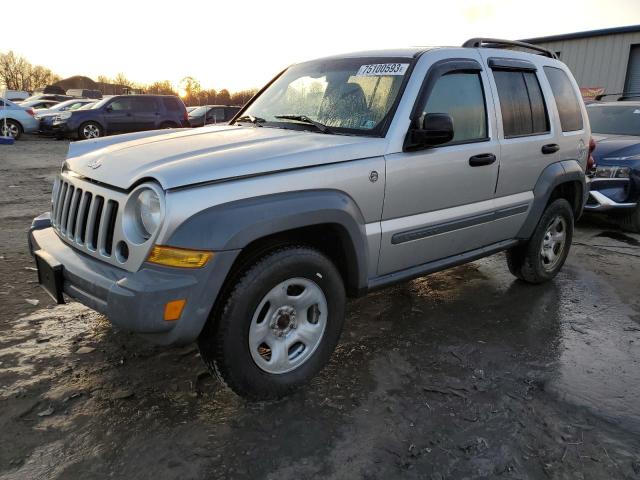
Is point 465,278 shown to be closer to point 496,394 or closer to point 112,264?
point 496,394

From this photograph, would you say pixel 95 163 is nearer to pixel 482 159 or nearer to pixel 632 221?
pixel 482 159

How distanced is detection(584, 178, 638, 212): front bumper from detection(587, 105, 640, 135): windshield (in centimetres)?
148

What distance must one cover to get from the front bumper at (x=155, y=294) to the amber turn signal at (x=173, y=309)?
0.05ft

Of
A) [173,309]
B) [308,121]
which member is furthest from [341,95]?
[173,309]

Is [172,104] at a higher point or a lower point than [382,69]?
lower

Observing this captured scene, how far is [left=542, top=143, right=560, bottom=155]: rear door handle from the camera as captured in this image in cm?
412

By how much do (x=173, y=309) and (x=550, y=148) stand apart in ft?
10.9

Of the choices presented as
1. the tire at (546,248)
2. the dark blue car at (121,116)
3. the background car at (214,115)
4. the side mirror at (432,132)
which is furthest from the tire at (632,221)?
the background car at (214,115)

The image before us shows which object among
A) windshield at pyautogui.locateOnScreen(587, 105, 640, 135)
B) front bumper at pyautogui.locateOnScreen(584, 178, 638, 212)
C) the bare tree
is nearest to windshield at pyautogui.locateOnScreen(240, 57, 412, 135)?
front bumper at pyautogui.locateOnScreen(584, 178, 638, 212)

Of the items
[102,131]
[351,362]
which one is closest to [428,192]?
[351,362]

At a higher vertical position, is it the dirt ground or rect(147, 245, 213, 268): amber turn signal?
rect(147, 245, 213, 268): amber turn signal

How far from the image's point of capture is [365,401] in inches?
110

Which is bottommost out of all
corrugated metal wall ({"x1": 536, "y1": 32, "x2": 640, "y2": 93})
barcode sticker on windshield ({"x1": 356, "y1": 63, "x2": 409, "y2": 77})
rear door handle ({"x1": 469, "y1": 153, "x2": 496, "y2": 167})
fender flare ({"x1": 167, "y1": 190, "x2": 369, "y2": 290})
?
fender flare ({"x1": 167, "y1": 190, "x2": 369, "y2": 290})

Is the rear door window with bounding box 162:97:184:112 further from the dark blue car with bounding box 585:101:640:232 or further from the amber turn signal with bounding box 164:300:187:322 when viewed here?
the amber turn signal with bounding box 164:300:187:322
